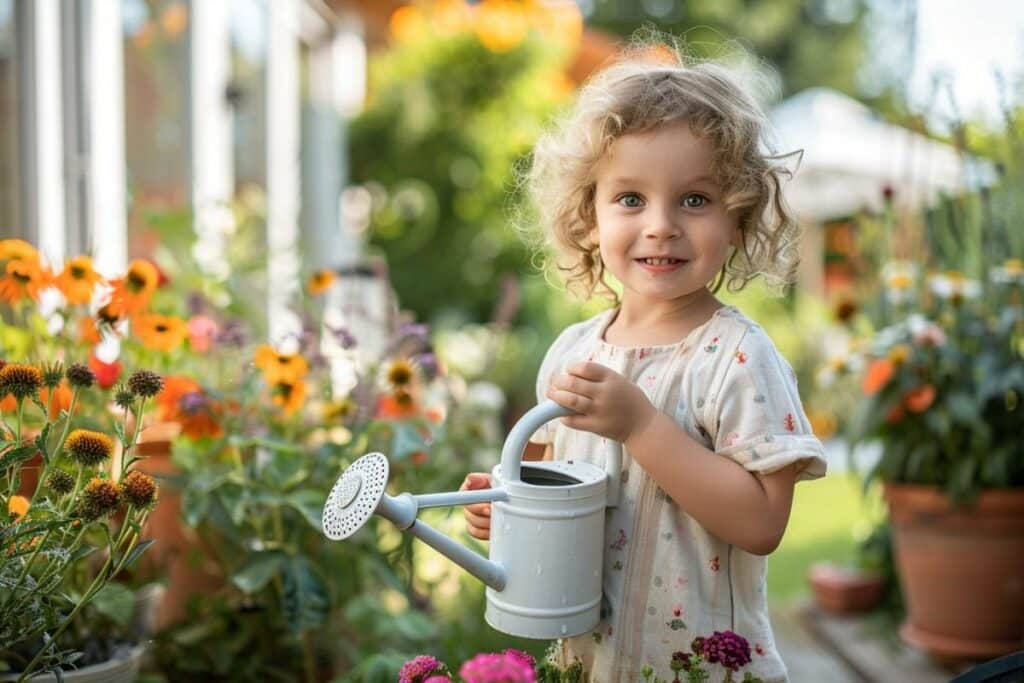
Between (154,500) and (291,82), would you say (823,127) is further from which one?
(154,500)

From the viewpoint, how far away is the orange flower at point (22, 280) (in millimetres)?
1466

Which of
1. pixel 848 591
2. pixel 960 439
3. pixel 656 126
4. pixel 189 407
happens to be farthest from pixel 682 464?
pixel 848 591

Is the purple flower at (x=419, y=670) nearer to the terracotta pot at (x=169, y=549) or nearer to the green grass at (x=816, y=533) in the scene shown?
the terracotta pot at (x=169, y=549)

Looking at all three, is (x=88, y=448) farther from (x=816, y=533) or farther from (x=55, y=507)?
(x=816, y=533)

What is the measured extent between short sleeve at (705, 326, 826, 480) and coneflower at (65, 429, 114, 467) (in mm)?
656

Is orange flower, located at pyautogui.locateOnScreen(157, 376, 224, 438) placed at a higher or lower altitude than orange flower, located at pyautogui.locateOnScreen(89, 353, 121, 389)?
lower

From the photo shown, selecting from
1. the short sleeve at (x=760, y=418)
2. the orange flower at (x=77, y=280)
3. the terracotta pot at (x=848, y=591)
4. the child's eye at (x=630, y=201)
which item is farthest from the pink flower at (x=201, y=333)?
the terracotta pot at (x=848, y=591)

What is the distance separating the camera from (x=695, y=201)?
3.68 ft

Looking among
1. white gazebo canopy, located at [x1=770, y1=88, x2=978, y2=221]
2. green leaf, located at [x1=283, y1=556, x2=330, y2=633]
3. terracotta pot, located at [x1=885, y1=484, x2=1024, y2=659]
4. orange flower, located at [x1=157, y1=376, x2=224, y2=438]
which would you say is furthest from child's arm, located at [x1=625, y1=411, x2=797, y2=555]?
white gazebo canopy, located at [x1=770, y1=88, x2=978, y2=221]

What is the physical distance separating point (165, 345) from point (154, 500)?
71 centimetres

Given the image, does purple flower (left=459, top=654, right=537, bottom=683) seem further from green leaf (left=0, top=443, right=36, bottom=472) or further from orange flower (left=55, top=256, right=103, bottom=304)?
orange flower (left=55, top=256, right=103, bottom=304)

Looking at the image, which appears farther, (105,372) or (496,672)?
(105,372)

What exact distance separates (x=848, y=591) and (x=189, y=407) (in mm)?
2309

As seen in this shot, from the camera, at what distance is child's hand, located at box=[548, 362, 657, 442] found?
103 centimetres
